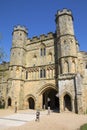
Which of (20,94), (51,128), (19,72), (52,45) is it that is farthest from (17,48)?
(51,128)

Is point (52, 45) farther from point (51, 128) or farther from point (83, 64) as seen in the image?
point (51, 128)

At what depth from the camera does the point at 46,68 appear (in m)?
24.7

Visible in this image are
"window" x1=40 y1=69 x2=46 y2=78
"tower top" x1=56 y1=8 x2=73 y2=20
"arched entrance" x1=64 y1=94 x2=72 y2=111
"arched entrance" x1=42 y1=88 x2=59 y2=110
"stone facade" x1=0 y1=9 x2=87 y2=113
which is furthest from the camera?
"arched entrance" x1=42 y1=88 x2=59 y2=110

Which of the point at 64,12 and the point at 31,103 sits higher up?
the point at 64,12

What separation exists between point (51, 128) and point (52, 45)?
57.6 ft

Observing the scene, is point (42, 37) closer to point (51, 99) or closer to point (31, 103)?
point (51, 99)

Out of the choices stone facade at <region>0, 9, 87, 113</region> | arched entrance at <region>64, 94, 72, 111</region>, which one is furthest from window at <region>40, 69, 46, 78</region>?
arched entrance at <region>64, 94, 72, 111</region>

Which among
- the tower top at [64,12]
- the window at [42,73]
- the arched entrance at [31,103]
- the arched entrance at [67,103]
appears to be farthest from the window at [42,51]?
the arched entrance at [67,103]

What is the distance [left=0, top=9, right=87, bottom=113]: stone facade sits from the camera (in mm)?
20797

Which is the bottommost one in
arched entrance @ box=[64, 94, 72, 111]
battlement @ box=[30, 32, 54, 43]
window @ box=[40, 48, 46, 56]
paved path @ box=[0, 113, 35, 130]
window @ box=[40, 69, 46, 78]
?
paved path @ box=[0, 113, 35, 130]

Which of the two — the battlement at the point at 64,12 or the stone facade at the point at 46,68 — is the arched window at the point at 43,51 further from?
the battlement at the point at 64,12

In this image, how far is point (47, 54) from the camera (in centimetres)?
2552

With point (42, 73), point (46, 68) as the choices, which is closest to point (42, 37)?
point (46, 68)

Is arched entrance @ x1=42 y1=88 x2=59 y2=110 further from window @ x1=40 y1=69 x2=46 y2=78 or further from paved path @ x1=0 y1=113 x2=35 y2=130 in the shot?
paved path @ x1=0 y1=113 x2=35 y2=130
